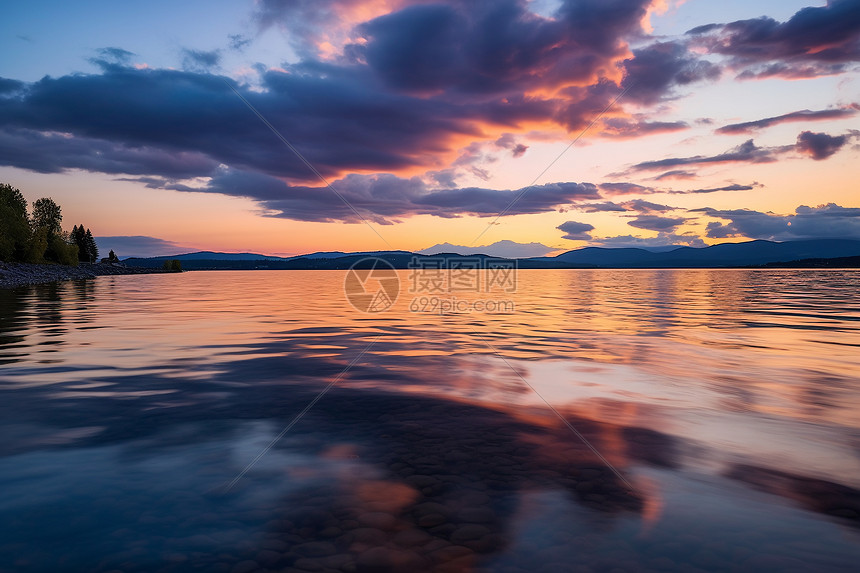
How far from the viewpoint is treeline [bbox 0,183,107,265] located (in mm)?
105438

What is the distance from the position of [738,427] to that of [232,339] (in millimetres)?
20470

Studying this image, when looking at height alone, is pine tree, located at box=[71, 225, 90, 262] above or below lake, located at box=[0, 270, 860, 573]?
above

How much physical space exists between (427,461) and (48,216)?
18557cm

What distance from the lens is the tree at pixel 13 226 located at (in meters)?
104

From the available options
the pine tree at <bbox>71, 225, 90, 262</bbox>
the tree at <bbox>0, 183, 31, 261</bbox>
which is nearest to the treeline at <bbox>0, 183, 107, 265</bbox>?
the tree at <bbox>0, 183, 31, 261</bbox>

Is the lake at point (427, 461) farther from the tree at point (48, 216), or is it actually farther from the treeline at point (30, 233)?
the tree at point (48, 216)

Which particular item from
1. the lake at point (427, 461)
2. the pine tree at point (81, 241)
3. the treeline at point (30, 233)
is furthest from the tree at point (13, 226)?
the lake at point (427, 461)

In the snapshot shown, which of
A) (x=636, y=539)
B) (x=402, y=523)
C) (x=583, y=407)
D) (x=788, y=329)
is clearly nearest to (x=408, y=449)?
(x=402, y=523)

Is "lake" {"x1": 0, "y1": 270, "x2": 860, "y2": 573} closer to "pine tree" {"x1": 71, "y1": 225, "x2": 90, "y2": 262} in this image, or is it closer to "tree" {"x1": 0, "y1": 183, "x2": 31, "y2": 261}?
"tree" {"x1": 0, "y1": 183, "x2": 31, "y2": 261}

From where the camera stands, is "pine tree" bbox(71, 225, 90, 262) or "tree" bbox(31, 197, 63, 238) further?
"pine tree" bbox(71, 225, 90, 262)

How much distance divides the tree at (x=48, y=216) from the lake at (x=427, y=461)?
546ft

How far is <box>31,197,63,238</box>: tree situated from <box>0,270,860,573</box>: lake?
166 m

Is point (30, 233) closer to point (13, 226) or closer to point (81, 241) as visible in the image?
point (13, 226)

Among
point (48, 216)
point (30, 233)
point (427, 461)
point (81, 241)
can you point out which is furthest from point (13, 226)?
point (427, 461)
